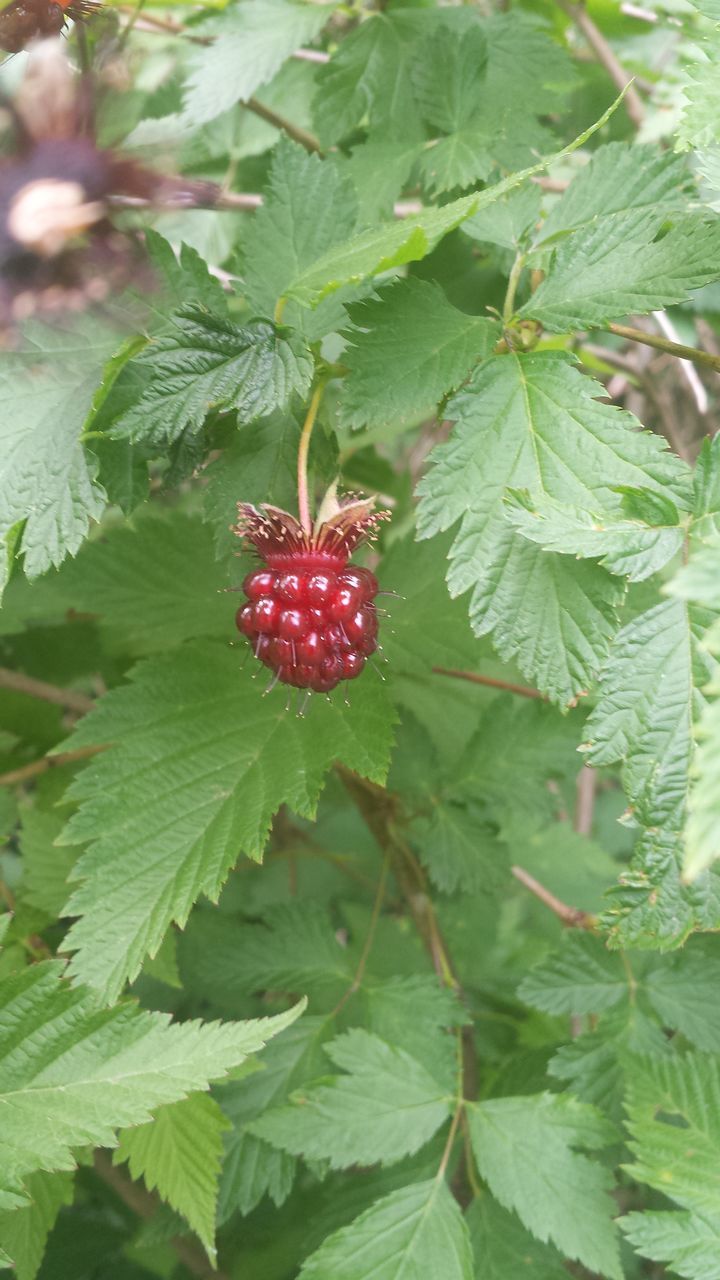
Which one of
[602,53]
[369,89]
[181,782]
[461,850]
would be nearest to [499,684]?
[461,850]

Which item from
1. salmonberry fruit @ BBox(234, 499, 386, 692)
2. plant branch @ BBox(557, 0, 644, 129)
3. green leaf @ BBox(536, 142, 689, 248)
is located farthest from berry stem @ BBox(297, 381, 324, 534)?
plant branch @ BBox(557, 0, 644, 129)

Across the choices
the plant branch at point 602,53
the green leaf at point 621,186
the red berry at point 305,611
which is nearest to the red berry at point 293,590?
the red berry at point 305,611

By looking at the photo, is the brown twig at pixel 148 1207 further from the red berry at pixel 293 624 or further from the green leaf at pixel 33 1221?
the red berry at pixel 293 624

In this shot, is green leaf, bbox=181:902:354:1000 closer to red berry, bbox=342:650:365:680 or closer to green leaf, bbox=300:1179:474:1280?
green leaf, bbox=300:1179:474:1280

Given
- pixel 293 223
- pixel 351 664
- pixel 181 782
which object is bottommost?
pixel 181 782

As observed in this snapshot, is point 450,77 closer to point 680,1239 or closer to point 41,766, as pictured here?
point 41,766

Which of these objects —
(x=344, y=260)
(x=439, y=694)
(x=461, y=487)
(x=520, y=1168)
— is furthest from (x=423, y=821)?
(x=344, y=260)

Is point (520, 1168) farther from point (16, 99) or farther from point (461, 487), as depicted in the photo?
point (16, 99)
